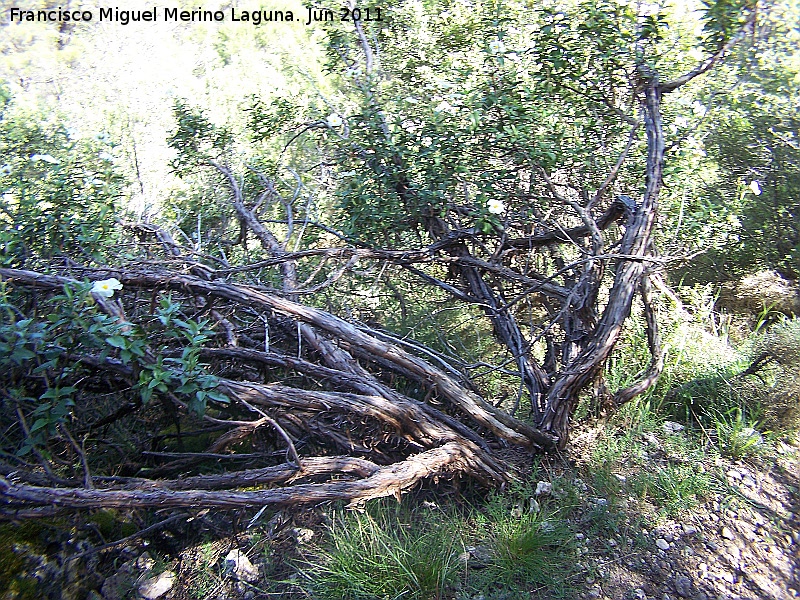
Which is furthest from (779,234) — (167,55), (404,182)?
(167,55)

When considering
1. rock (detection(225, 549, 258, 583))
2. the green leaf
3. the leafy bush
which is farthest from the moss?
the leafy bush

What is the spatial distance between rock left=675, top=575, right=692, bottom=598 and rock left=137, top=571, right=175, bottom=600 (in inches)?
75.2

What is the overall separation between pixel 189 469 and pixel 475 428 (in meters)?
1.34

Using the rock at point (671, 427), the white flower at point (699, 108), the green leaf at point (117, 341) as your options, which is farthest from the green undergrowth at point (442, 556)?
the white flower at point (699, 108)

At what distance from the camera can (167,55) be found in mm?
10172

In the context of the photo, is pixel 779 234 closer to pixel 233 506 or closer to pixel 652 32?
pixel 652 32

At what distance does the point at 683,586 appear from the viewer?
226cm

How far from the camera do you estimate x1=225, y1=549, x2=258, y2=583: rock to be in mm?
2455

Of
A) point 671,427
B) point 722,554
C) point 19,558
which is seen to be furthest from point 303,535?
point 671,427

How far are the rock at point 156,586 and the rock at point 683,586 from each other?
1.91 m

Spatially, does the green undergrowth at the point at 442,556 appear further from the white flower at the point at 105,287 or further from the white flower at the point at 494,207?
the white flower at the point at 494,207

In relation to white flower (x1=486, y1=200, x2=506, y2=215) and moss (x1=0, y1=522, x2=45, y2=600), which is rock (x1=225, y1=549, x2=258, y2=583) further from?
white flower (x1=486, y1=200, x2=506, y2=215)

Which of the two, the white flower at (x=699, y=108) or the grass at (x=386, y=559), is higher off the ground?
the white flower at (x=699, y=108)

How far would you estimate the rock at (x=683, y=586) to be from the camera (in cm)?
223
